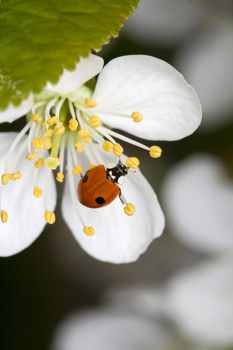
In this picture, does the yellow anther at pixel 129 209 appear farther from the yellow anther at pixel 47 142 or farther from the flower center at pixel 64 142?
the yellow anther at pixel 47 142

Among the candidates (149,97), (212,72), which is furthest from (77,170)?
(212,72)

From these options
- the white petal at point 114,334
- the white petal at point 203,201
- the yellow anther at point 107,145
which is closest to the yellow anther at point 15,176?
the yellow anther at point 107,145

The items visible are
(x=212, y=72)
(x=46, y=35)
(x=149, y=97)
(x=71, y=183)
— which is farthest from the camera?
(x=212, y=72)

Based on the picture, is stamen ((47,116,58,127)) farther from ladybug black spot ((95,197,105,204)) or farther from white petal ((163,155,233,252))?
white petal ((163,155,233,252))

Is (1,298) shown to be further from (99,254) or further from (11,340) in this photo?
(99,254)

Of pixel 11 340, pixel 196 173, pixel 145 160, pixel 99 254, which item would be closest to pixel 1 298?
pixel 11 340

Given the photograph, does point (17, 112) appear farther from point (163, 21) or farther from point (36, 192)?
point (163, 21)

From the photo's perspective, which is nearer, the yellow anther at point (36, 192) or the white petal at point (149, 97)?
the white petal at point (149, 97)
